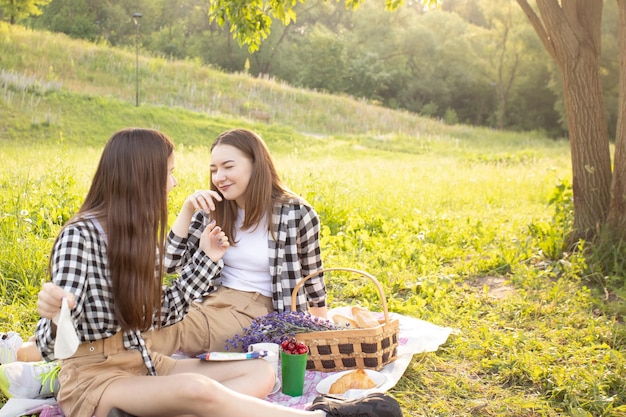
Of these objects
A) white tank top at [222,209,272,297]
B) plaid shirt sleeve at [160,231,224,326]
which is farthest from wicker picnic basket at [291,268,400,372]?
plaid shirt sleeve at [160,231,224,326]

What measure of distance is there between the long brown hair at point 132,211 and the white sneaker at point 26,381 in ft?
2.50

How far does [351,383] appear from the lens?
10.8ft

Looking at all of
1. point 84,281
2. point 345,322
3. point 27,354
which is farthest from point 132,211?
point 345,322

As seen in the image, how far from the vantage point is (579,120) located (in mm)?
5980

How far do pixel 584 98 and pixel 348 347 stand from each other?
11.9ft

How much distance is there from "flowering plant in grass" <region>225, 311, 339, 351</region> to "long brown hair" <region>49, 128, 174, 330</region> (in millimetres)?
772

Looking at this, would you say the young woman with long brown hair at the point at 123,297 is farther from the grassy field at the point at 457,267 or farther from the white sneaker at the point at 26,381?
the grassy field at the point at 457,267

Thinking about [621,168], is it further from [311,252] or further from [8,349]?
[8,349]

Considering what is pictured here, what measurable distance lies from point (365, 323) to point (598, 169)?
325cm

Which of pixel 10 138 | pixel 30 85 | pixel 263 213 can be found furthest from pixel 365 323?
pixel 30 85

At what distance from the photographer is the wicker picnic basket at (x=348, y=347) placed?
355cm

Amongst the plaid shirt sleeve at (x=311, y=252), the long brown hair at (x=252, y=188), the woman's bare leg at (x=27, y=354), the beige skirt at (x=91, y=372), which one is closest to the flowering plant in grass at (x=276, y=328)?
the plaid shirt sleeve at (x=311, y=252)

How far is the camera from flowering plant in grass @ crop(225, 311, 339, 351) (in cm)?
349

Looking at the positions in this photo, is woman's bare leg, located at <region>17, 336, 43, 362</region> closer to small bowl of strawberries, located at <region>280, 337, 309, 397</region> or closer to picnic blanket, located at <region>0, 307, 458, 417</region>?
picnic blanket, located at <region>0, 307, 458, 417</region>
